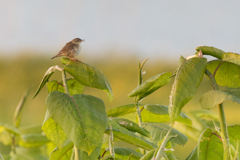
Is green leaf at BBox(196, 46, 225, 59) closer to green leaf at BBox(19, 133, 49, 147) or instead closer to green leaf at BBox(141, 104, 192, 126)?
green leaf at BBox(141, 104, 192, 126)

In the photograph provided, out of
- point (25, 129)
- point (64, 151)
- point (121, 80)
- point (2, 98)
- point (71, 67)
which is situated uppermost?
point (71, 67)

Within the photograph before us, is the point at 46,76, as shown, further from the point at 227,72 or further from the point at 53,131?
the point at 227,72

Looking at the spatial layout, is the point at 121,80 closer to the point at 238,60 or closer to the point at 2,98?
the point at 2,98

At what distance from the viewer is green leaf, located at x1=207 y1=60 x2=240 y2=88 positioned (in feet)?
1.12

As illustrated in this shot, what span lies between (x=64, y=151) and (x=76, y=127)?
12cm

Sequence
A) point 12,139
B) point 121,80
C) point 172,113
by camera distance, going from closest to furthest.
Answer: point 172,113 < point 12,139 < point 121,80

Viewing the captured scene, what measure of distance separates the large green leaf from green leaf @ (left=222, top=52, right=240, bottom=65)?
0.14 metres

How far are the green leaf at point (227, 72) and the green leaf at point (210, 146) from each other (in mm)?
62

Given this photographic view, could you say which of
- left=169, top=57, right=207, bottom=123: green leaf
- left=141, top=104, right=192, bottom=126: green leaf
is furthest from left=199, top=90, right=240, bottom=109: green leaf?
left=141, top=104, right=192, bottom=126: green leaf

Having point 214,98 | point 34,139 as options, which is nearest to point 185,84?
point 214,98

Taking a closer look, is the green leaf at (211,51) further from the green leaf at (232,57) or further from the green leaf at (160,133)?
the green leaf at (160,133)

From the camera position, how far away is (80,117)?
0.26m

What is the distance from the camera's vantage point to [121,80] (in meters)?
3.21

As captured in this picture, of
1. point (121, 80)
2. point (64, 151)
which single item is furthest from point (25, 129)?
point (121, 80)
